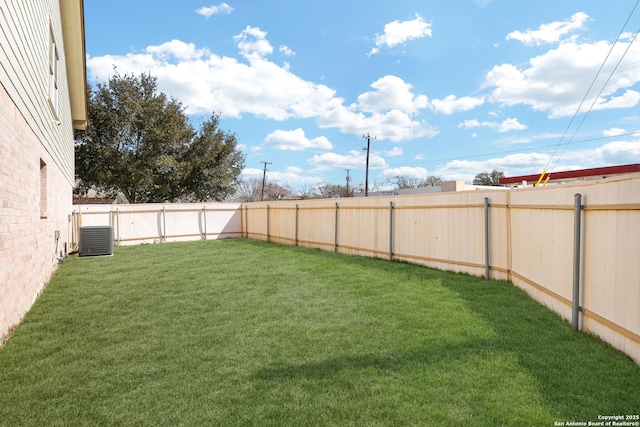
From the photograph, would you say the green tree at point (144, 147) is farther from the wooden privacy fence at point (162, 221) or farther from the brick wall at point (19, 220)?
the brick wall at point (19, 220)

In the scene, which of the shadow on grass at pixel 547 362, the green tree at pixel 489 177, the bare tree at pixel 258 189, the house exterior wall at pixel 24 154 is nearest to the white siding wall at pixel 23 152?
the house exterior wall at pixel 24 154

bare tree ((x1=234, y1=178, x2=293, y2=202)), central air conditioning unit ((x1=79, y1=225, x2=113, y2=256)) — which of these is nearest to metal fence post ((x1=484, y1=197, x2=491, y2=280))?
central air conditioning unit ((x1=79, y1=225, x2=113, y2=256))

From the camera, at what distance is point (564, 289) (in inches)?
159

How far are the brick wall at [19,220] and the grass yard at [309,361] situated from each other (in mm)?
297

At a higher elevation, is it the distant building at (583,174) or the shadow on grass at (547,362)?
the distant building at (583,174)

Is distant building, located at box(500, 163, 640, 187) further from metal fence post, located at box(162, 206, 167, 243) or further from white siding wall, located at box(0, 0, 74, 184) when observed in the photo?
white siding wall, located at box(0, 0, 74, 184)

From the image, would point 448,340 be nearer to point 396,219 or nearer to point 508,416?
point 508,416

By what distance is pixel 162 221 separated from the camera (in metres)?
14.6

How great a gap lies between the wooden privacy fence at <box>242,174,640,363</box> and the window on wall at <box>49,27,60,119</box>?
6548mm

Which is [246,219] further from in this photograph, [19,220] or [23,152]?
[19,220]

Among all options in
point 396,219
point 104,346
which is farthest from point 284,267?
point 104,346

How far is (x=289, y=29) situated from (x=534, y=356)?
455 inches

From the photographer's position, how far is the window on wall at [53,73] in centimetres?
684

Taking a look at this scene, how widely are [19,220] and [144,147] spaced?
57.9 ft
